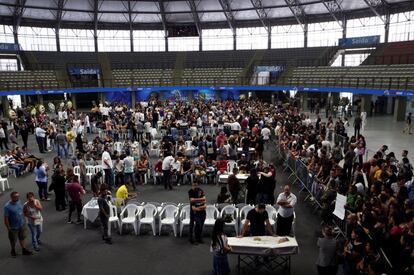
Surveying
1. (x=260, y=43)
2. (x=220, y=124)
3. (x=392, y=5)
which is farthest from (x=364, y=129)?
(x=260, y=43)

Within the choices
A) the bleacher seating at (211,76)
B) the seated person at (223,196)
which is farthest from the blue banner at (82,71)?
the seated person at (223,196)

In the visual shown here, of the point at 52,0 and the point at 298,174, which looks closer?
the point at 298,174

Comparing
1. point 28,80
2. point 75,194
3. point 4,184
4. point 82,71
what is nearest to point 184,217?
point 75,194

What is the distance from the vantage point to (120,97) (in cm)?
3856

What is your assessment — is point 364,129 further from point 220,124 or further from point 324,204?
point 324,204

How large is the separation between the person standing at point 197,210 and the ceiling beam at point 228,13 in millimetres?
32936

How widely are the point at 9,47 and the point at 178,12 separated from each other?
18262 mm

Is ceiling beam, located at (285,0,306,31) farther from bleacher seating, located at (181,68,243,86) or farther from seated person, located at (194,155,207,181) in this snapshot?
seated person, located at (194,155,207,181)

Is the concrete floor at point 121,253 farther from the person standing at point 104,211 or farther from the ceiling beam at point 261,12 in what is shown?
the ceiling beam at point 261,12

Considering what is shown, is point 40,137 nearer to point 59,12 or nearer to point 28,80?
point 28,80

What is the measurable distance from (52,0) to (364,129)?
3197 centimetres

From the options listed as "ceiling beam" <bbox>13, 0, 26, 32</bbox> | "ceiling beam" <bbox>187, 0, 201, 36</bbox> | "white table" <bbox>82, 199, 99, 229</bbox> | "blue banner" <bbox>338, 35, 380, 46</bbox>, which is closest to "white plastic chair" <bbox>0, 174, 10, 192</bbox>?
"white table" <bbox>82, 199, 99, 229</bbox>

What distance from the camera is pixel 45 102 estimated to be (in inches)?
1431

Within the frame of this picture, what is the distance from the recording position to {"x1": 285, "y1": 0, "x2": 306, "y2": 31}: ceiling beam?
3541cm
